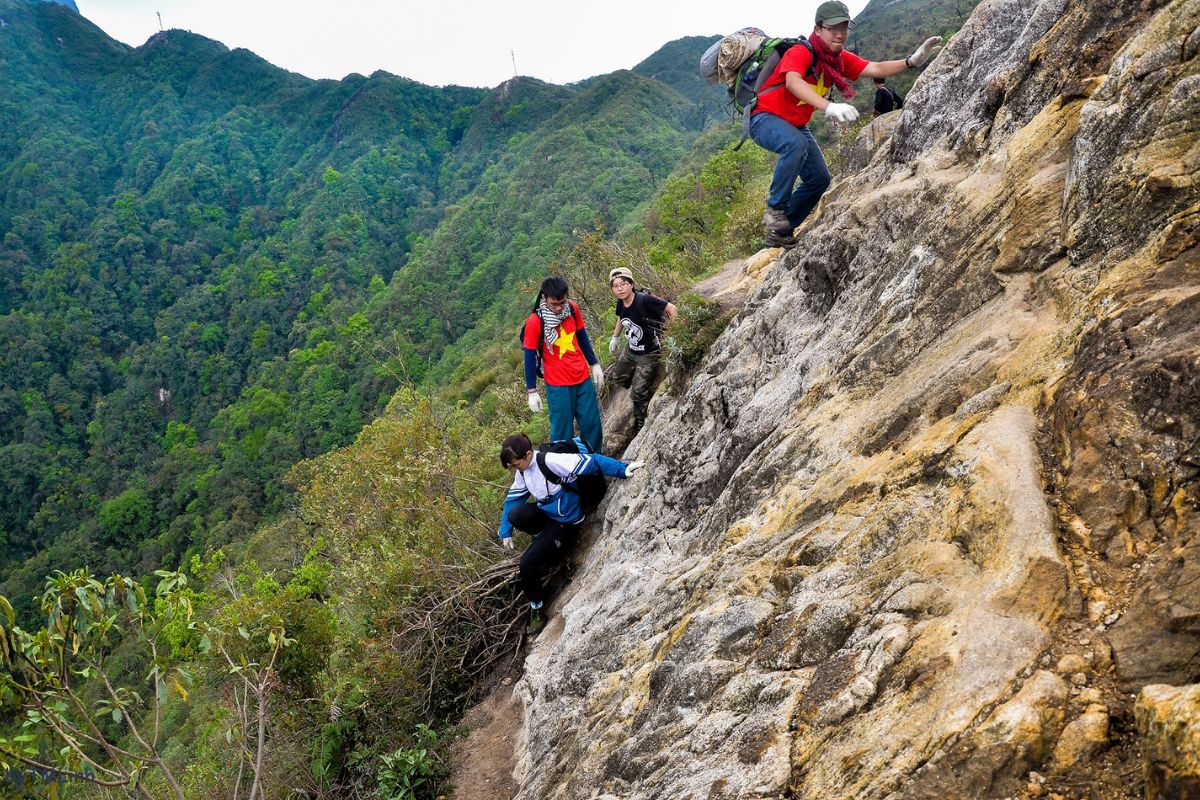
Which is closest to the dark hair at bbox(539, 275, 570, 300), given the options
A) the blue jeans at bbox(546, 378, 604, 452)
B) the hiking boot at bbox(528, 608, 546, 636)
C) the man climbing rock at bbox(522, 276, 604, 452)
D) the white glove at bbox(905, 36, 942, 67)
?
the man climbing rock at bbox(522, 276, 604, 452)

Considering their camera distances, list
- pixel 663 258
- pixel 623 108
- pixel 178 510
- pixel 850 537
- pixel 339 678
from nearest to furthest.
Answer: pixel 850 537 < pixel 339 678 < pixel 663 258 < pixel 178 510 < pixel 623 108

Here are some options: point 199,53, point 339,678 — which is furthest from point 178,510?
point 199,53

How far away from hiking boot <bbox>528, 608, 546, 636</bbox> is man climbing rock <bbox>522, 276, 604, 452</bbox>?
1765mm

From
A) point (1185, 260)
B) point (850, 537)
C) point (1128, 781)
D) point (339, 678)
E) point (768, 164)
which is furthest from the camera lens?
point (768, 164)

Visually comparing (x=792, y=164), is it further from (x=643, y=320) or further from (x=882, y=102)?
(x=882, y=102)

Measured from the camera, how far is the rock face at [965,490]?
2.12 m

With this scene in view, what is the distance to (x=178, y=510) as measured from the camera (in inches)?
2662

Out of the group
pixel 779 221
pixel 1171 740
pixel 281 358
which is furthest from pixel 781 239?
pixel 281 358

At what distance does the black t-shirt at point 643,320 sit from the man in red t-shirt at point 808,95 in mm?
1764

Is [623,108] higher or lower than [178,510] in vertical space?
higher

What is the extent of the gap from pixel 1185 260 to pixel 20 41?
200m

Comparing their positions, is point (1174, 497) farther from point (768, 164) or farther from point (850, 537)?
point (768, 164)

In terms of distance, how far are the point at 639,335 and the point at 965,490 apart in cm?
533

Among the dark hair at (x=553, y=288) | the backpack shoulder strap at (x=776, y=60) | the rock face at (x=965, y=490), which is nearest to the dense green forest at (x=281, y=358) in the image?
the dark hair at (x=553, y=288)
